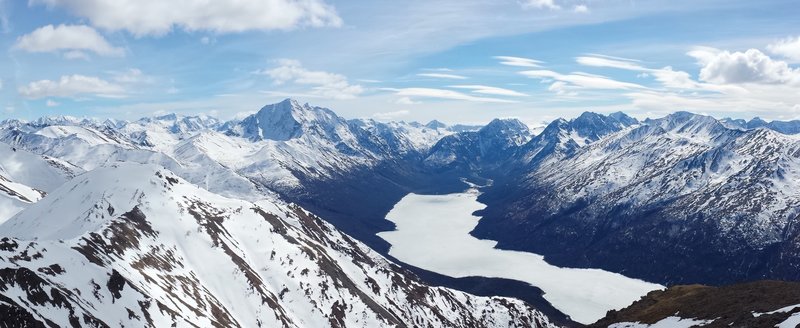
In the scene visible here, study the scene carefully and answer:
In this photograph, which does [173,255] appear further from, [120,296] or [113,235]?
[120,296]

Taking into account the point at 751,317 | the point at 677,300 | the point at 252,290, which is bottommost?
the point at 252,290

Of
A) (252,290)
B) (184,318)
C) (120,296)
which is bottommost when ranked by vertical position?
(252,290)

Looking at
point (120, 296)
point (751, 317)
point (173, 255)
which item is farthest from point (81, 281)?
point (751, 317)

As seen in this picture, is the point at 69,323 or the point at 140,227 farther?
the point at 140,227

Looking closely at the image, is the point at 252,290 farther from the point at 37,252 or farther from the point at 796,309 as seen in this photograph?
the point at 796,309

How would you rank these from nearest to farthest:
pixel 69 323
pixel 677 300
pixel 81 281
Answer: pixel 69 323 < pixel 677 300 < pixel 81 281

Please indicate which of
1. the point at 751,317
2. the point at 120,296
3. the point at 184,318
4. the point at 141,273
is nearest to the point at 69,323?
the point at 120,296

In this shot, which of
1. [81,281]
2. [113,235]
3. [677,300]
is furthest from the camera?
[113,235]

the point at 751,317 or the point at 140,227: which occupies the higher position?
the point at 751,317

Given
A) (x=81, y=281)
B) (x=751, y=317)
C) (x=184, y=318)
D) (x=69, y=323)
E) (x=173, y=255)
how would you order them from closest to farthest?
(x=751, y=317), (x=69, y=323), (x=81, y=281), (x=184, y=318), (x=173, y=255)
